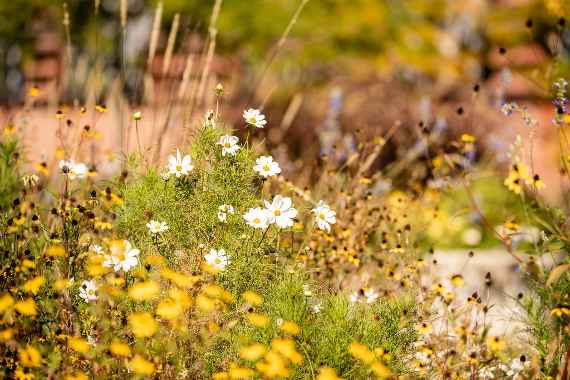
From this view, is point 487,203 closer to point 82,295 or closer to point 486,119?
point 486,119

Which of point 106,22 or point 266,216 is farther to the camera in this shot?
point 106,22

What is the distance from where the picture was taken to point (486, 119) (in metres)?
10.3

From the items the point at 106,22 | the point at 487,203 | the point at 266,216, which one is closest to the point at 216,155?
the point at 266,216

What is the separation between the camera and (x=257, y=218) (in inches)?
104

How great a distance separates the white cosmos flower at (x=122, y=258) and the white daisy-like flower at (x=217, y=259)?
0.81 ft

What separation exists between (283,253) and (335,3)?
10628 mm

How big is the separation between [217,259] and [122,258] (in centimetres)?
33

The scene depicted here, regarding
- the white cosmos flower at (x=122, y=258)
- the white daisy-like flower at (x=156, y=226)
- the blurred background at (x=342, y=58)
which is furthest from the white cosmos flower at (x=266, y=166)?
the blurred background at (x=342, y=58)

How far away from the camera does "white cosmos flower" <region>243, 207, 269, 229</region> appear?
264 cm

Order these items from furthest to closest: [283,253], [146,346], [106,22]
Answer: [106,22] → [283,253] → [146,346]

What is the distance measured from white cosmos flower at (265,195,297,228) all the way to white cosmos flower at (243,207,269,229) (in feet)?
0.05

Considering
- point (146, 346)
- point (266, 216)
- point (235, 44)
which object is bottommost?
point (235, 44)

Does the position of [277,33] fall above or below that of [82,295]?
below

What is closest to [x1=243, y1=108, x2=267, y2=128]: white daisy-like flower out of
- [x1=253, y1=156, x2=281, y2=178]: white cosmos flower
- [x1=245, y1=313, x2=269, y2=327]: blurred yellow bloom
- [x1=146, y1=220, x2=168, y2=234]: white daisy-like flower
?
[x1=253, y1=156, x2=281, y2=178]: white cosmos flower
